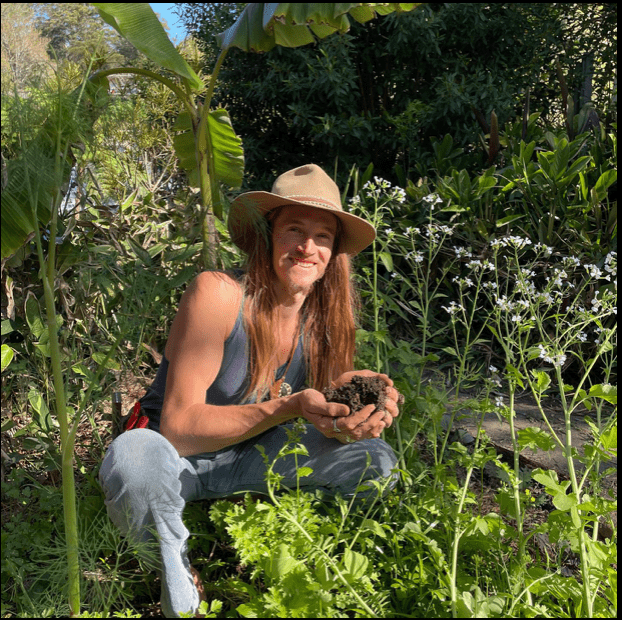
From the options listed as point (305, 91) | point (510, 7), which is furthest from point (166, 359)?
point (510, 7)

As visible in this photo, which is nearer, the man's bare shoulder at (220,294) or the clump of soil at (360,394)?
the clump of soil at (360,394)

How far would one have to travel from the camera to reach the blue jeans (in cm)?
227

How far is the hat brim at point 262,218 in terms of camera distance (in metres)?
2.54

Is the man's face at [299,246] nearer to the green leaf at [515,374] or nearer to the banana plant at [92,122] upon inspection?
the banana plant at [92,122]

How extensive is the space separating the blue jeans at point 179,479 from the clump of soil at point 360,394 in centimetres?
24

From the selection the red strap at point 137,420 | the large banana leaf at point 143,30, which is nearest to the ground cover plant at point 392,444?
the red strap at point 137,420

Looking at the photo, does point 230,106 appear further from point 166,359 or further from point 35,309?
point 166,359

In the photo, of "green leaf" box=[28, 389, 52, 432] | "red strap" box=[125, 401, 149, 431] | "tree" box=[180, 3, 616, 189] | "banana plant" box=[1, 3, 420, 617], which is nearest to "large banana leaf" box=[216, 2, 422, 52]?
"banana plant" box=[1, 3, 420, 617]

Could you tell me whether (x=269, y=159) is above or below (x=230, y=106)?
below

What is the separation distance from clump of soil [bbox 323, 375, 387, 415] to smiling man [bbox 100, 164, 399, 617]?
0.13 ft

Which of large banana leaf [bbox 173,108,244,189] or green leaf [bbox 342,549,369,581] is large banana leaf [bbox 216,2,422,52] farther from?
green leaf [bbox 342,549,369,581]

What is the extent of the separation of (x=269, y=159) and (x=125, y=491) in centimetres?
454

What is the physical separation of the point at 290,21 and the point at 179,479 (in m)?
1.97

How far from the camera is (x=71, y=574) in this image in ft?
6.64
